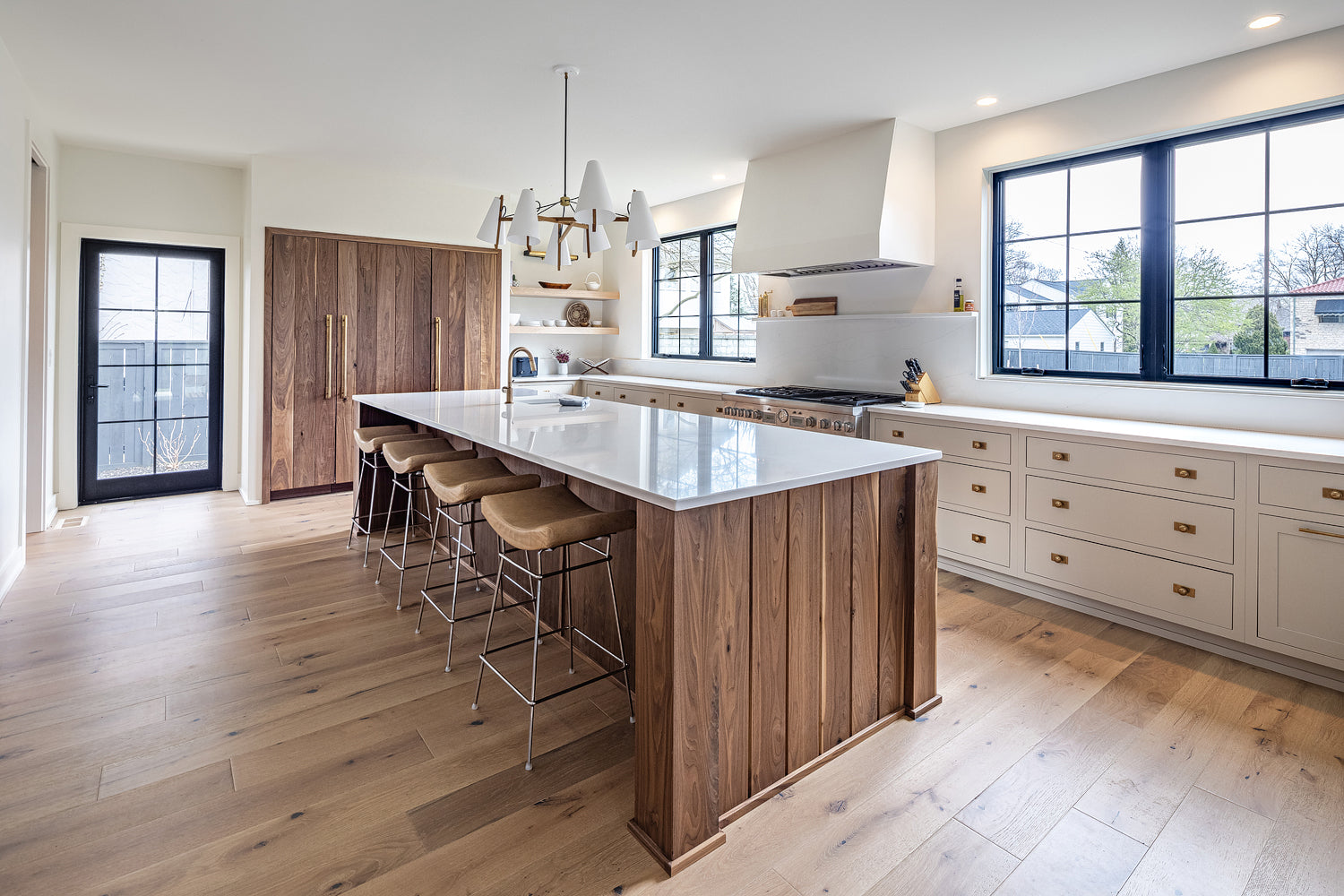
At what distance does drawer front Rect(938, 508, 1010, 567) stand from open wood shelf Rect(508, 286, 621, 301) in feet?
14.0

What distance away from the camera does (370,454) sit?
4129mm

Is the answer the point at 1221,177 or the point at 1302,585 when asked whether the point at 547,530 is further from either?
the point at 1221,177


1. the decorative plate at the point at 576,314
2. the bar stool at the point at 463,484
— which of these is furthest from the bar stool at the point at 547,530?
the decorative plate at the point at 576,314

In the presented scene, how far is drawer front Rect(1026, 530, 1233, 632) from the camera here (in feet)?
8.97

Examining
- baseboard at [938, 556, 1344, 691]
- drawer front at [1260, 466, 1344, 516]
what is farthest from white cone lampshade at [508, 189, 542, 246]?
drawer front at [1260, 466, 1344, 516]

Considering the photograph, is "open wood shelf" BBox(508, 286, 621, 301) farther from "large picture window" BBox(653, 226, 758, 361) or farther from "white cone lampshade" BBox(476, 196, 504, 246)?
"white cone lampshade" BBox(476, 196, 504, 246)

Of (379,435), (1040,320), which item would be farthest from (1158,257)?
(379,435)

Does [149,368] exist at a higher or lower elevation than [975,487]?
higher

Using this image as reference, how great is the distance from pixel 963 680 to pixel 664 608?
1.46m

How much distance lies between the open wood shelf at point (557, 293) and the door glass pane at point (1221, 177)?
4.75m

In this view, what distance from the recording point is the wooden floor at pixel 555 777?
1578 millimetres

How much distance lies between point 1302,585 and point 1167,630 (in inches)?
21.1

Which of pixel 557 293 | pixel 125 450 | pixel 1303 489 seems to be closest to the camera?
pixel 1303 489

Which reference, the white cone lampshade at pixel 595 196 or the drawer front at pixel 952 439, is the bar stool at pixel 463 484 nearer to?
the white cone lampshade at pixel 595 196
